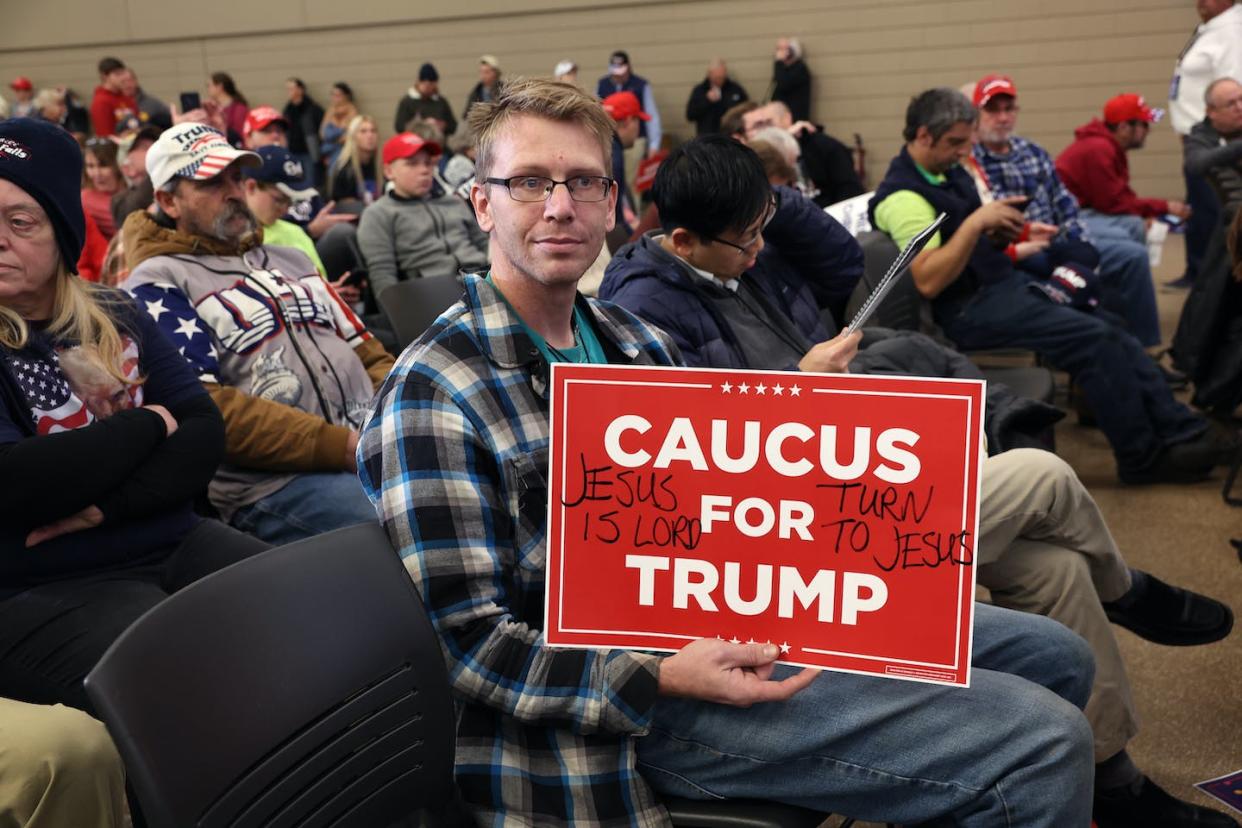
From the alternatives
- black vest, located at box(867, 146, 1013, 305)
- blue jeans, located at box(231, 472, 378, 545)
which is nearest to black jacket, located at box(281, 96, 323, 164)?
black vest, located at box(867, 146, 1013, 305)

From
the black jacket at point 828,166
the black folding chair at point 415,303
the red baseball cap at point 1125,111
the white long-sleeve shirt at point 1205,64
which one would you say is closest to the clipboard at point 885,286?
the black folding chair at point 415,303

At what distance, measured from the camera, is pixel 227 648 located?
117cm

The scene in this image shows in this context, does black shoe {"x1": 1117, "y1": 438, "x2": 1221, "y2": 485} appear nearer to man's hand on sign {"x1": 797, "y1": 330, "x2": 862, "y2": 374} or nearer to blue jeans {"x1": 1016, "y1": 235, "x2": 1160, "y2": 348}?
blue jeans {"x1": 1016, "y1": 235, "x2": 1160, "y2": 348}

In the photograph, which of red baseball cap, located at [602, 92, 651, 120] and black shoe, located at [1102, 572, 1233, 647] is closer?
black shoe, located at [1102, 572, 1233, 647]

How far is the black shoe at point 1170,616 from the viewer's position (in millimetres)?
2361

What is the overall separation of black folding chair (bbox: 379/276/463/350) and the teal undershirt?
1627 millimetres

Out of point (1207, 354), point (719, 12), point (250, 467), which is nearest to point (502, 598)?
point (250, 467)

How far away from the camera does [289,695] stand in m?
1.21

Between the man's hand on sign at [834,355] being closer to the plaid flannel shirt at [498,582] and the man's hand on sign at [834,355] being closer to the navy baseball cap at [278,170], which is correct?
the plaid flannel shirt at [498,582]

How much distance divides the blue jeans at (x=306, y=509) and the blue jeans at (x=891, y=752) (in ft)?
4.19

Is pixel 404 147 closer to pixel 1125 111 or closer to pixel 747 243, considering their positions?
pixel 747 243

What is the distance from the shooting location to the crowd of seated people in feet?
4.36

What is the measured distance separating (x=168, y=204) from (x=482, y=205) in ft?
4.99

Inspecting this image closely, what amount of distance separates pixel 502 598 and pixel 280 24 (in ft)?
44.7
